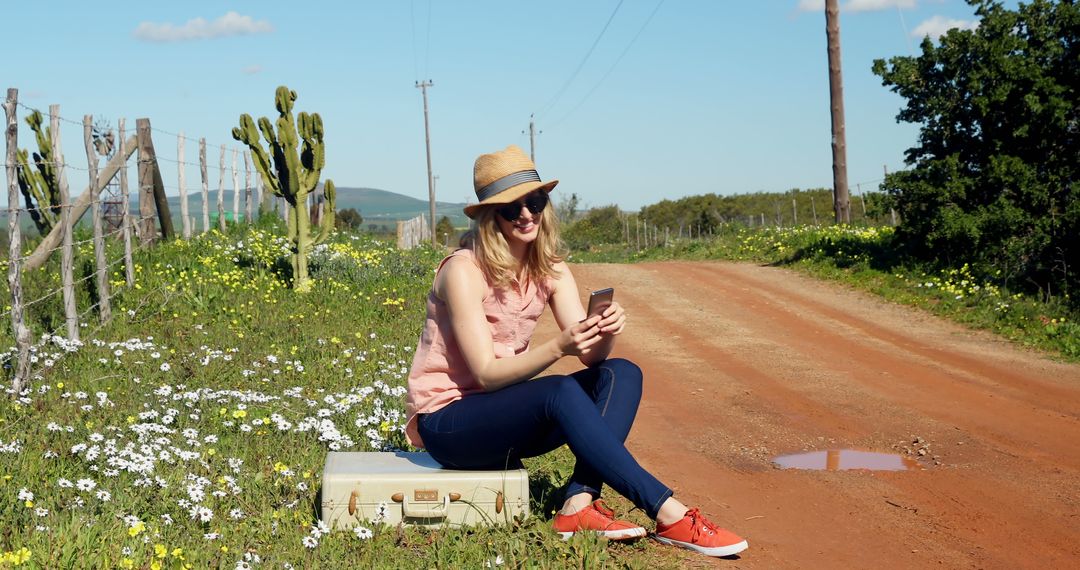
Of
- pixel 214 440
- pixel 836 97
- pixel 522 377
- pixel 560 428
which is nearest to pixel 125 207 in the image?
pixel 214 440

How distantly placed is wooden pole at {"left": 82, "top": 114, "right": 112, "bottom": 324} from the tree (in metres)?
9.57

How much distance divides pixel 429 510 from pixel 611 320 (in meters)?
1.07

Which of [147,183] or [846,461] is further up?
[147,183]

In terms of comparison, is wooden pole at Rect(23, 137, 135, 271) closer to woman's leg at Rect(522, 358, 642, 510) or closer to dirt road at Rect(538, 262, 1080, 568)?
dirt road at Rect(538, 262, 1080, 568)

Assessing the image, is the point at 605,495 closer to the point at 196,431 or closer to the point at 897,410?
the point at 196,431

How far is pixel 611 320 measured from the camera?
394 centimetres

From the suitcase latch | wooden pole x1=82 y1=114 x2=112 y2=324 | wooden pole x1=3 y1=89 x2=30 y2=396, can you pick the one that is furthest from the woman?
wooden pole x1=82 y1=114 x2=112 y2=324

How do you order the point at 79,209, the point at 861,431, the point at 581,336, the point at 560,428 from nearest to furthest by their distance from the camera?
the point at 581,336
the point at 560,428
the point at 861,431
the point at 79,209

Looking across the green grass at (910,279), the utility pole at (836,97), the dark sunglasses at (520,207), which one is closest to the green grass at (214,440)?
the dark sunglasses at (520,207)

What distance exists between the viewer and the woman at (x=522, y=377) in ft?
13.1

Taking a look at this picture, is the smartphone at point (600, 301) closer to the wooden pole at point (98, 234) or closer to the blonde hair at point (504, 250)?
the blonde hair at point (504, 250)

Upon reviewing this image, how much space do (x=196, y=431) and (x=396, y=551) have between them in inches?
79.7

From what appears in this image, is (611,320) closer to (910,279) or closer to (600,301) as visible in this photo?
(600,301)

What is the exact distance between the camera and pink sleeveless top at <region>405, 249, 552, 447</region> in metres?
4.31
